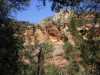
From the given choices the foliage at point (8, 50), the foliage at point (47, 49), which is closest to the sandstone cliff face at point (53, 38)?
the foliage at point (47, 49)

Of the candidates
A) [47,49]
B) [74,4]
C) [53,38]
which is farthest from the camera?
[53,38]

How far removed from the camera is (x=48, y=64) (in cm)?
5322

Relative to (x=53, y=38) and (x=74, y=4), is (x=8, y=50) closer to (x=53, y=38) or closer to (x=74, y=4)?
(x=74, y=4)

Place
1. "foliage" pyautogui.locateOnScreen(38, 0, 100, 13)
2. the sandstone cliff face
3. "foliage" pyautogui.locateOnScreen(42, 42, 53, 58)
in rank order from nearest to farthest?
"foliage" pyautogui.locateOnScreen(38, 0, 100, 13) < "foliage" pyautogui.locateOnScreen(42, 42, 53, 58) < the sandstone cliff face

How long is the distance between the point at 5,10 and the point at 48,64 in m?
31.7

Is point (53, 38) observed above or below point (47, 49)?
below

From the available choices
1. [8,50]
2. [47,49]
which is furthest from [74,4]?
[47,49]

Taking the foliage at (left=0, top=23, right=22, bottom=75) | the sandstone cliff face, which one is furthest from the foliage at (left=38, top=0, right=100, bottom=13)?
the sandstone cliff face

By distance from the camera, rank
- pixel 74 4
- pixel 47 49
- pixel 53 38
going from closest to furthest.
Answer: pixel 74 4 < pixel 47 49 < pixel 53 38

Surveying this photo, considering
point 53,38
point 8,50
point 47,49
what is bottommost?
point 53,38

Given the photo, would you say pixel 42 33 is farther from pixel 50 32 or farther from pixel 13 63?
pixel 13 63

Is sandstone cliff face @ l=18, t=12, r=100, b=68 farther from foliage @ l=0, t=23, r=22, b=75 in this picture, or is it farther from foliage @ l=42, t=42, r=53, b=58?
foliage @ l=0, t=23, r=22, b=75

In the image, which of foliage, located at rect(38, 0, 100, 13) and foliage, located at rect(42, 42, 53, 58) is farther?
foliage, located at rect(42, 42, 53, 58)

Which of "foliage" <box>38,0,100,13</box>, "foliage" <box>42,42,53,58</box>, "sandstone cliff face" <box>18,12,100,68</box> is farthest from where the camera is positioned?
"sandstone cliff face" <box>18,12,100,68</box>
